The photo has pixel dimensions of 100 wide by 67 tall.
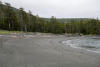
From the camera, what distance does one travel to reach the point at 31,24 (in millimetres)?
72438

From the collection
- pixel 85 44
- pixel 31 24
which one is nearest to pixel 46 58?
pixel 85 44

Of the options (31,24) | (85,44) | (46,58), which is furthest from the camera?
(31,24)

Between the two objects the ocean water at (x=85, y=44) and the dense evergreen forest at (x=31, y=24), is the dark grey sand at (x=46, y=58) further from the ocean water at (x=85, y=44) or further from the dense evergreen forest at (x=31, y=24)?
the dense evergreen forest at (x=31, y=24)

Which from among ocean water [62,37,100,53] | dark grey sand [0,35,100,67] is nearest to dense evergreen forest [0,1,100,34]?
ocean water [62,37,100,53]

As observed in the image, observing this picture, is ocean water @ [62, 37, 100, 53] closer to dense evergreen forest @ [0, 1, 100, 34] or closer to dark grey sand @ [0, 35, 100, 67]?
dark grey sand @ [0, 35, 100, 67]

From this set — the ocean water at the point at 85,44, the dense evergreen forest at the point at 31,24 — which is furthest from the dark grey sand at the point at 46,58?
the dense evergreen forest at the point at 31,24

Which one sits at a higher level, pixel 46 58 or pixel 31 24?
pixel 31 24

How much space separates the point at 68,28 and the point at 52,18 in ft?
49.6

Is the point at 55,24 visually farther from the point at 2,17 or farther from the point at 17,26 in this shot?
the point at 2,17

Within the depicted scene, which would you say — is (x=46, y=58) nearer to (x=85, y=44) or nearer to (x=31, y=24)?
(x=85, y=44)

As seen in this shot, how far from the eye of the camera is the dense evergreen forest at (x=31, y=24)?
62578 millimetres

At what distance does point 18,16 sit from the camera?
65875 millimetres

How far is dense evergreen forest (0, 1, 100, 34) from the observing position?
62.6 m

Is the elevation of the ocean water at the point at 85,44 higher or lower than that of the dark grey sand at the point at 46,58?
lower
